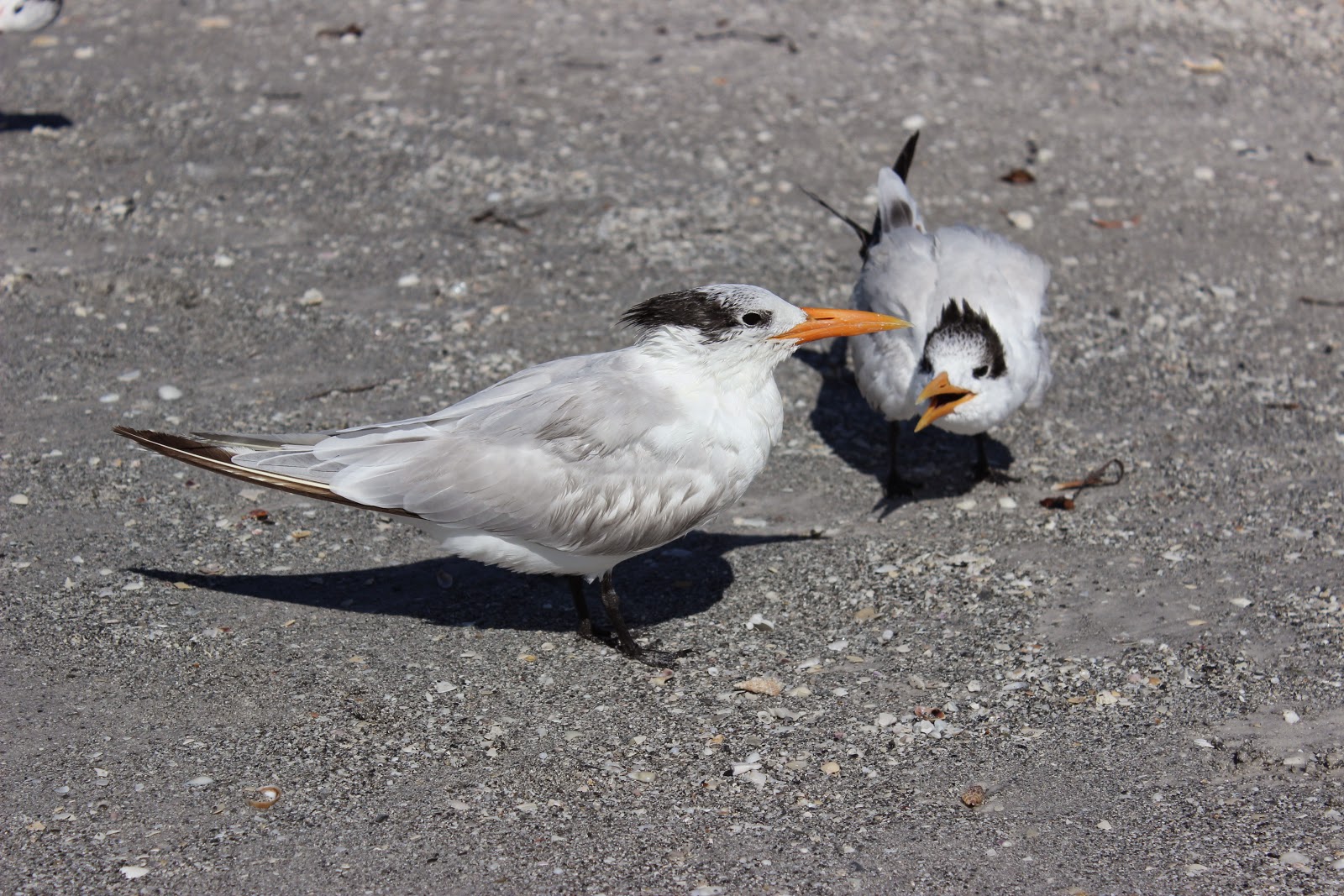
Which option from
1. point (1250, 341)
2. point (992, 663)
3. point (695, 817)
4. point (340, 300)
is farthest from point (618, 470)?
point (1250, 341)

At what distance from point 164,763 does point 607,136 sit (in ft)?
17.3

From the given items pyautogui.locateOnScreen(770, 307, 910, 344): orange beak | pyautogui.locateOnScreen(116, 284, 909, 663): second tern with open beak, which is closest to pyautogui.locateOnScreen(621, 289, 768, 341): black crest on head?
pyautogui.locateOnScreen(116, 284, 909, 663): second tern with open beak

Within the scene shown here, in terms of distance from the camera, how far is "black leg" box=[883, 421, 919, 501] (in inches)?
214

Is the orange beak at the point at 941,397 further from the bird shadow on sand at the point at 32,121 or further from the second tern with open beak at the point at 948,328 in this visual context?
the bird shadow on sand at the point at 32,121

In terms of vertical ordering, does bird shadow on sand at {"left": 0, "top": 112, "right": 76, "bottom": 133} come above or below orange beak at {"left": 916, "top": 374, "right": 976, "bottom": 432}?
below

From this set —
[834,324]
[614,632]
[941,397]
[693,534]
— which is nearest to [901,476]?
[941,397]

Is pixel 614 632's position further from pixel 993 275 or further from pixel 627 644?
pixel 993 275

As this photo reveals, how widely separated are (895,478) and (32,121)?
6.14m

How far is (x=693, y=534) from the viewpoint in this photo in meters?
5.14

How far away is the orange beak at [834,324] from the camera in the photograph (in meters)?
4.21

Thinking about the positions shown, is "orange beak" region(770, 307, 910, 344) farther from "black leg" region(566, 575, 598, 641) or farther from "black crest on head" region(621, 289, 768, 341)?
"black leg" region(566, 575, 598, 641)

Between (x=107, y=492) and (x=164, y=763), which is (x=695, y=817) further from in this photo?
(x=107, y=492)

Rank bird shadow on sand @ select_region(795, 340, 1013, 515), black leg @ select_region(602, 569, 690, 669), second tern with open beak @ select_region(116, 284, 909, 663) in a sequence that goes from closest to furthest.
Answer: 1. second tern with open beak @ select_region(116, 284, 909, 663)
2. black leg @ select_region(602, 569, 690, 669)
3. bird shadow on sand @ select_region(795, 340, 1013, 515)

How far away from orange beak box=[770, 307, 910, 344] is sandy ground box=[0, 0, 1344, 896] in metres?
1.03
